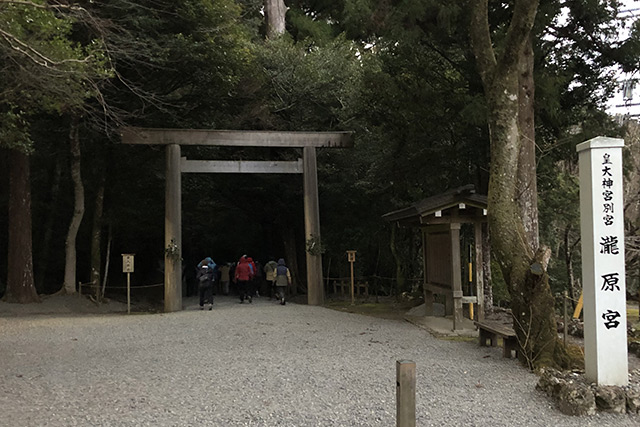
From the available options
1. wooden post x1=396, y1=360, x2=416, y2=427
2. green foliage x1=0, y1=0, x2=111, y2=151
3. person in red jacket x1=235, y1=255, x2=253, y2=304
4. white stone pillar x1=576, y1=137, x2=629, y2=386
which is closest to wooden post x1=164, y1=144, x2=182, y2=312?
person in red jacket x1=235, y1=255, x2=253, y2=304

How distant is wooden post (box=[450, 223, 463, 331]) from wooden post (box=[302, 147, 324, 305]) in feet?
15.1

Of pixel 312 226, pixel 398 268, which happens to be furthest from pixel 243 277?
pixel 398 268

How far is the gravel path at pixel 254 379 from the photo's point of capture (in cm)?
448

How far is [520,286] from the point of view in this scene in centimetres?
641

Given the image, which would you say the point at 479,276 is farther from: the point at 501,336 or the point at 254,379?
the point at 254,379

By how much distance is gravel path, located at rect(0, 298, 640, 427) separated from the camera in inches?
176

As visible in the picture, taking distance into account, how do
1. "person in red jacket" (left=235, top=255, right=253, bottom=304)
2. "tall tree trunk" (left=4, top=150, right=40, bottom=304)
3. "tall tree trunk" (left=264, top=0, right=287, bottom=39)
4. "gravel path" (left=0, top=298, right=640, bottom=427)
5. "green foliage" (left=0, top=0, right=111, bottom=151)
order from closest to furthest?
"gravel path" (left=0, top=298, right=640, bottom=427) < "green foliage" (left=0, top=0, right=111, bottom=151) < "tall tree trunk" (left=4, top=150, right=40, bottom=304) < "person in red jacket" (left=235, top=255, right=253, bottom=304) < "tall tree trunk" (left=264, top=0, right=287, bottom=39)

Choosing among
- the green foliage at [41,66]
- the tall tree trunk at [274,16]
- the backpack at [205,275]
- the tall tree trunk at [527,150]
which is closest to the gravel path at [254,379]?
the tall tree trunk at [527,150]

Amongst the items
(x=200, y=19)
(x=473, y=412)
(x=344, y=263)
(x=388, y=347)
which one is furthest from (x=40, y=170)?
(x=473, y=412)

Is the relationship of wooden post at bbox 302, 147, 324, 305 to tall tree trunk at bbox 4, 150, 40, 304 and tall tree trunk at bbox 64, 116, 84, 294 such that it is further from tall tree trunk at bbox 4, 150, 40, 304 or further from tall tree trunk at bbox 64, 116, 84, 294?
tall tree trunk at bbox 4, 150, 40, 304

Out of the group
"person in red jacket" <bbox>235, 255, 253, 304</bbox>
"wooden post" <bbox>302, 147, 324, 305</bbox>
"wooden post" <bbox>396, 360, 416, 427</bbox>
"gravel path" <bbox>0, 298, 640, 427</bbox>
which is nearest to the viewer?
"wooden post" <bbox>396, 360, 416, 427</bbox>

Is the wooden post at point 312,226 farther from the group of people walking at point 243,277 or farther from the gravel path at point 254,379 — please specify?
the gravel path at point 254,379

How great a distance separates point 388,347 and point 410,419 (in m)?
4.29

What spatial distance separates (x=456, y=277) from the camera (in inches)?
374
